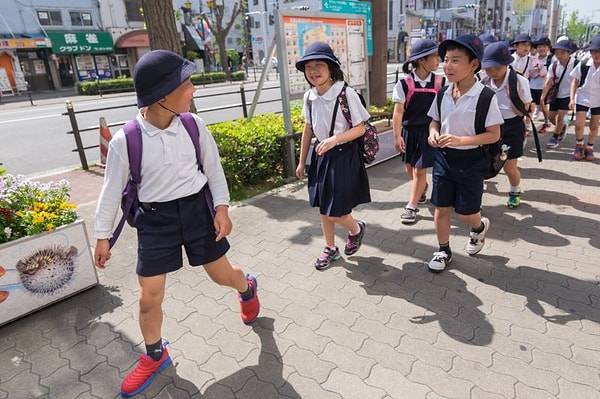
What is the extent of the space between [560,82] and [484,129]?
5.30 metres

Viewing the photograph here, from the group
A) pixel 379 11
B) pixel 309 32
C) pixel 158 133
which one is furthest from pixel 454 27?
pixel 158 133

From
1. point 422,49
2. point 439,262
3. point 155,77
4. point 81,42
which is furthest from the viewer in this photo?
point 81,42

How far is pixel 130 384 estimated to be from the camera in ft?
7.43

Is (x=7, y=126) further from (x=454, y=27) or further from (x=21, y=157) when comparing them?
(x=454, y=27)

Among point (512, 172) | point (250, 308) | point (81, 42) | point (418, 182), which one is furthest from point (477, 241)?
point (81, 42)

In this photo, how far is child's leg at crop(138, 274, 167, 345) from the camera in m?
2.22

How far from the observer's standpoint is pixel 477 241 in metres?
3.49

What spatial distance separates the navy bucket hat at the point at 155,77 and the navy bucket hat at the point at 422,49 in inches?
101

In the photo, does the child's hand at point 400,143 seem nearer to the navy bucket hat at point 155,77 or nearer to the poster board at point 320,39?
the poster board at point 320,39

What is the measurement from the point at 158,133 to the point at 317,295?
1.69 m

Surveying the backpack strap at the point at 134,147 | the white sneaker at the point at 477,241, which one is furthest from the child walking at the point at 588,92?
the backpack strap at the point at 134,147

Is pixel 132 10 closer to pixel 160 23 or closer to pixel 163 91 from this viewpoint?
pixel 160 23

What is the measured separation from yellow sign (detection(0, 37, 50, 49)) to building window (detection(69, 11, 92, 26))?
8.95 feet

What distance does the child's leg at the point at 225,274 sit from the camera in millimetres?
2477
